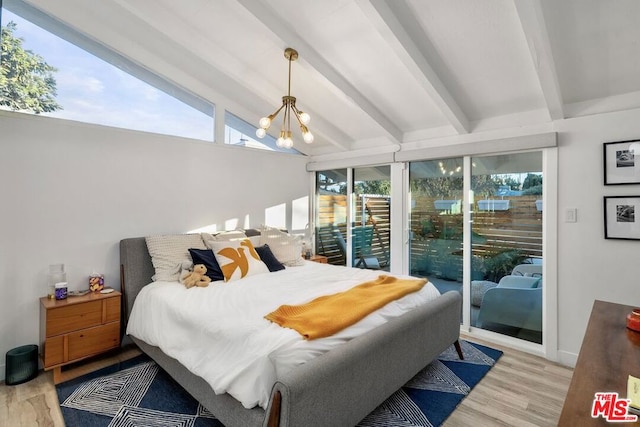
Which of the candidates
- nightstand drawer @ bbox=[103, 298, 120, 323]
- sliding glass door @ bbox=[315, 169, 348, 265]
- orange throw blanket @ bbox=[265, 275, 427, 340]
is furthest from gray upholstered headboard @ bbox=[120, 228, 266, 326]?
sliding glass door @ bbox=[315, 169, 348, 265]

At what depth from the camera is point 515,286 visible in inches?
123

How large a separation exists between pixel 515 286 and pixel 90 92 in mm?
4471

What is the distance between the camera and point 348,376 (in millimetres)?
1636

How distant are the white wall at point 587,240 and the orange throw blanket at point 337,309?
1.37 metres

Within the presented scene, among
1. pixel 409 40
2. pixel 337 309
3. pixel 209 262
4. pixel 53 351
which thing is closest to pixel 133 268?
pixel 209 262

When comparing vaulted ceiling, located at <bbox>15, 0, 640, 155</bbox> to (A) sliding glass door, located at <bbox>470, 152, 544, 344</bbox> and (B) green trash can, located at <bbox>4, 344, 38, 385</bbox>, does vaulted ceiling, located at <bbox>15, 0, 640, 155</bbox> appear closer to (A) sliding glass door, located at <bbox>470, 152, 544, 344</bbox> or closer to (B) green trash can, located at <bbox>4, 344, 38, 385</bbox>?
(A) sliding glass door, located at <bbox>470, 152, 544, 344</bbox>

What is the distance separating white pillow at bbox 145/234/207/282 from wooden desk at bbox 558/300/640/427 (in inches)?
109

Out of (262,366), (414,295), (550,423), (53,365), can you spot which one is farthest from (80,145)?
(550,423)

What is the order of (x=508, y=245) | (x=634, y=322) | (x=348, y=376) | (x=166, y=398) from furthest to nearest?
(x=508, y=245) → (x=166, y=398) → (x=348, y=376) → (x=634, y=322)

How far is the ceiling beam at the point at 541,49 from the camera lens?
5.96ft

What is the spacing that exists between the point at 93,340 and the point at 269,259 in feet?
→ 5.27

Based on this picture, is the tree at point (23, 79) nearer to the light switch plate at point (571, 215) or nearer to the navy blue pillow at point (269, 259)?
the navy blue pillow at point (269, 259)

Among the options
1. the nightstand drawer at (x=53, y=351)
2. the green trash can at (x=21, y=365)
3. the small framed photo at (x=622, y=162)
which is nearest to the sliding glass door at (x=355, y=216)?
the small framed photo at (x=622, y=162)

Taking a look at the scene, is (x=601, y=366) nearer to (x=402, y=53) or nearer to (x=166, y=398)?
(x=402, y=53)
